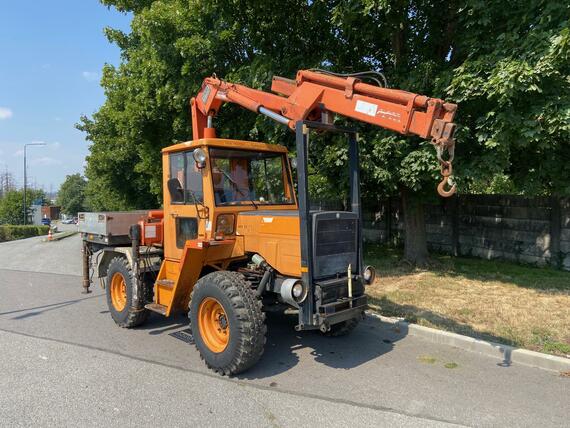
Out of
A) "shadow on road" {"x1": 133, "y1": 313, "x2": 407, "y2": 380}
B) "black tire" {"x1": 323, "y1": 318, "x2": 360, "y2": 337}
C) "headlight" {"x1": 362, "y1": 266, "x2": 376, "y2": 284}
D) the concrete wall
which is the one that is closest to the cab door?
"shadow on road" {"x1": 133, "y1": 313, "x2": 407, "y2": 380}

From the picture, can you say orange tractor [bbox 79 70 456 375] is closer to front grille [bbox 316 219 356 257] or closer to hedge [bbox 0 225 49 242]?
front grille [bbox 316 219 356 257]

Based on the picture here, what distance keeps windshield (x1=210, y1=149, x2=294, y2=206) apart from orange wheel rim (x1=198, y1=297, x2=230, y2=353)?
122 cm

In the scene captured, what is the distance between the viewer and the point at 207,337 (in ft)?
16.1

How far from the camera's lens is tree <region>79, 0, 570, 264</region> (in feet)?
21.2

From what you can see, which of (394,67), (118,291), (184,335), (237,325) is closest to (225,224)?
(237,325)

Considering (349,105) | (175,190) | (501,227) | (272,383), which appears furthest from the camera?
(501,227)

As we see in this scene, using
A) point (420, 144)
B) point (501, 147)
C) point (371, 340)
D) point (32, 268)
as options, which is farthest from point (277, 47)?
point (32, 268)

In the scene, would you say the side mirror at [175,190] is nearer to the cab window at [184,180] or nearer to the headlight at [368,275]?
the cab window at [184,180]

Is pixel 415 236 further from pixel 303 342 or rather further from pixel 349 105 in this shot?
pixel 349 105

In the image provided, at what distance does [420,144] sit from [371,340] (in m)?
3.72

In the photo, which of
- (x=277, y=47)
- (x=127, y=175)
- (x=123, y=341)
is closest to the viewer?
(x=123, y=341)

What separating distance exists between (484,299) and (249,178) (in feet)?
14.7

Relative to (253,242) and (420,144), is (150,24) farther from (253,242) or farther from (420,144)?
A: (253,242)

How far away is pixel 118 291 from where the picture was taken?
671 cm
